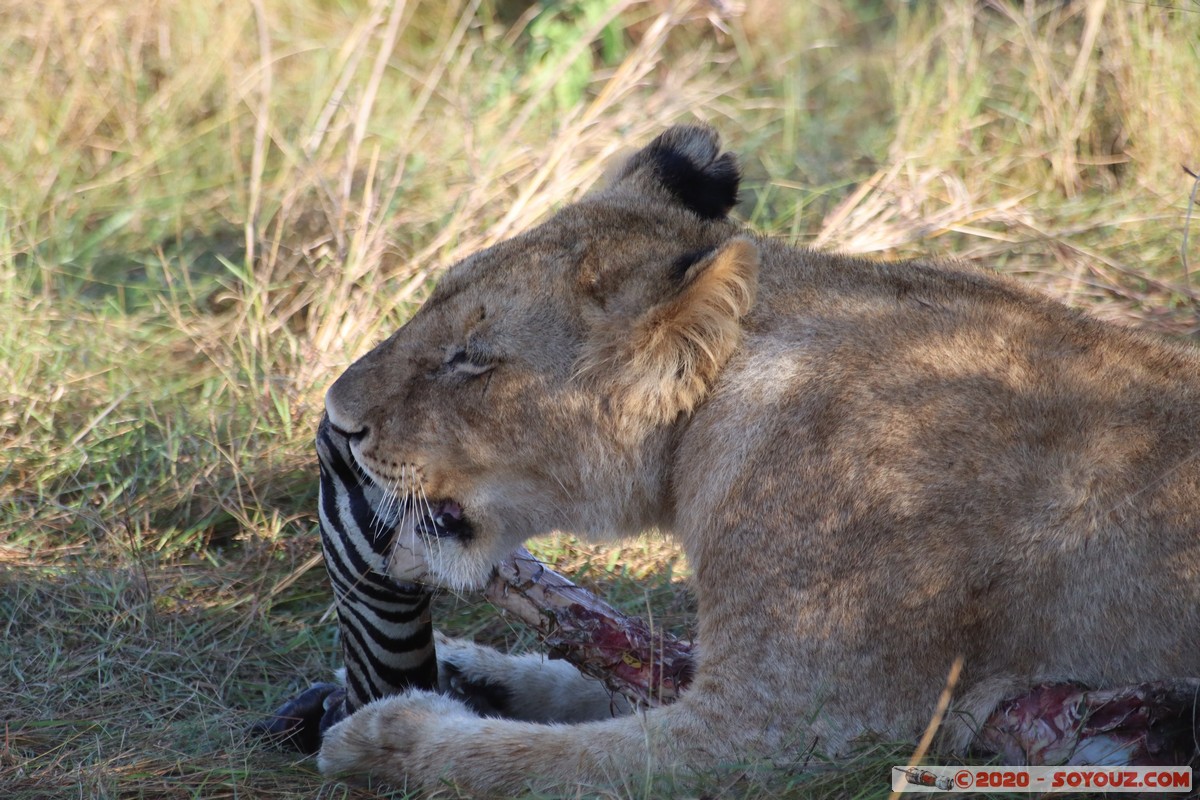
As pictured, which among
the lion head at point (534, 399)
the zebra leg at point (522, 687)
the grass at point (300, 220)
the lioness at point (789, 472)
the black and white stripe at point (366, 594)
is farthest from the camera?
the grass at point (300, 220)

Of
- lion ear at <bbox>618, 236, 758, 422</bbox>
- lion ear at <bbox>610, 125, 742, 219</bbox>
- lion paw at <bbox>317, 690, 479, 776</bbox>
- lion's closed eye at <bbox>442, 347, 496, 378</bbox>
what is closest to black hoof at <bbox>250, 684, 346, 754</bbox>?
lion paw at <bbox>317, 690, 479, 776</bbox>

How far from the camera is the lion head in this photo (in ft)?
9.94

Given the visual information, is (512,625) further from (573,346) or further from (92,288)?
(92,288)

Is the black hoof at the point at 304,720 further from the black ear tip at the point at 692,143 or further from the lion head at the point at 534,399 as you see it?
the black ear tip at the point at 692,143

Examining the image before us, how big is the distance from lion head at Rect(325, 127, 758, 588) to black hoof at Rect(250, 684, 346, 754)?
0.62 m

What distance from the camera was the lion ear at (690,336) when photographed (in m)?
2.89

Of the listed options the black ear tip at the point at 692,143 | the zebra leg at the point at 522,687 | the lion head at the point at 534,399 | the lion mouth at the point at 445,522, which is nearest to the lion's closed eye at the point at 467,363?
the lion head at the point at 534,399

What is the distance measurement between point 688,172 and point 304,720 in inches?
69.6

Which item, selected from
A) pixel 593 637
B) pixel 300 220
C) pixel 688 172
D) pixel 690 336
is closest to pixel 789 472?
pixel 690 336

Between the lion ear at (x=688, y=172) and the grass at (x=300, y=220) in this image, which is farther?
the grass at (x=300, y=220)

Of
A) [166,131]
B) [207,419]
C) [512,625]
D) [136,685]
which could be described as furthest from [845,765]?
[166,131]

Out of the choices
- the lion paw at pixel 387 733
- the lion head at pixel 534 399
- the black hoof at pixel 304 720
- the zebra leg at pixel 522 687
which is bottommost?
the zebra leg at pixel 522 687

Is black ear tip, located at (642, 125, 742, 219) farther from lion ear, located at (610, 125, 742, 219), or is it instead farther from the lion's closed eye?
the lion's closed eye

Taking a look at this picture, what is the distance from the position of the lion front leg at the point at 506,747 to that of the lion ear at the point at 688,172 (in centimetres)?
136
